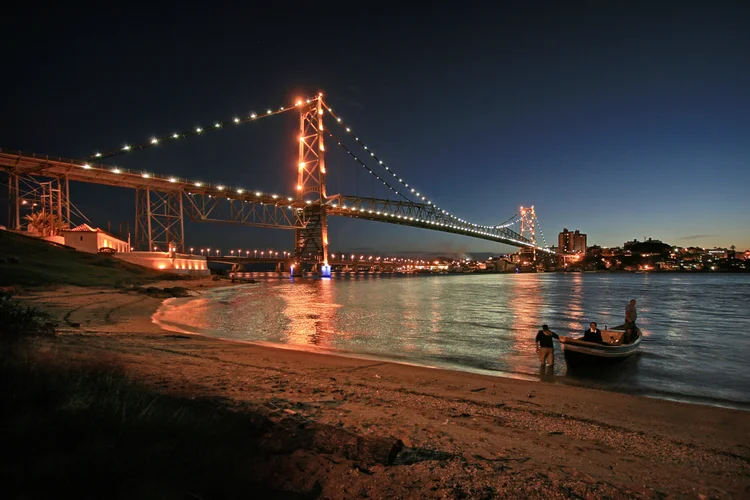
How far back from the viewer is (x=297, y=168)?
228 ft

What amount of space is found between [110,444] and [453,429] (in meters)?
3.54

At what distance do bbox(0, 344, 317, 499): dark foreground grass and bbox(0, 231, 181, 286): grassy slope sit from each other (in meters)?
22.1

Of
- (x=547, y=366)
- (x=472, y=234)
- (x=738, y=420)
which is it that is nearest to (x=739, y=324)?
(x=547, y=366)

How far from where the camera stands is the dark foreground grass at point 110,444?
2.25 metres

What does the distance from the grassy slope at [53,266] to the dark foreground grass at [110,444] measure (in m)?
22.1

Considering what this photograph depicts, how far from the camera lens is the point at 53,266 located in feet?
86.6

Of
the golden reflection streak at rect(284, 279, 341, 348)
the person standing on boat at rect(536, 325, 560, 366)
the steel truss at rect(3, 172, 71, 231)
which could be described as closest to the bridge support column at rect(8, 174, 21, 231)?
the steel truss at rect(3, 172, 71, 231)

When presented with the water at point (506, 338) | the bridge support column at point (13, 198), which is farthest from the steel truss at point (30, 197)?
the water at point (506, 338)

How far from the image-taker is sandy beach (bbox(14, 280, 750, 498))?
10.8ft

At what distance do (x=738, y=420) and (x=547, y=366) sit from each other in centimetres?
389

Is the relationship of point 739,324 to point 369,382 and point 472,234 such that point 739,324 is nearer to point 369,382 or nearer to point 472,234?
point 369,382

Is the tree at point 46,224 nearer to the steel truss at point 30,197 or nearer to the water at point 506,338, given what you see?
the steel truss at point 30,197

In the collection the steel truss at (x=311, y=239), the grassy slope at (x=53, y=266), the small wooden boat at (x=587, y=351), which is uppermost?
the steel truss at (x=311, y=239)

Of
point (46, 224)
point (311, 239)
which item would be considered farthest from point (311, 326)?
point (311, 239)
